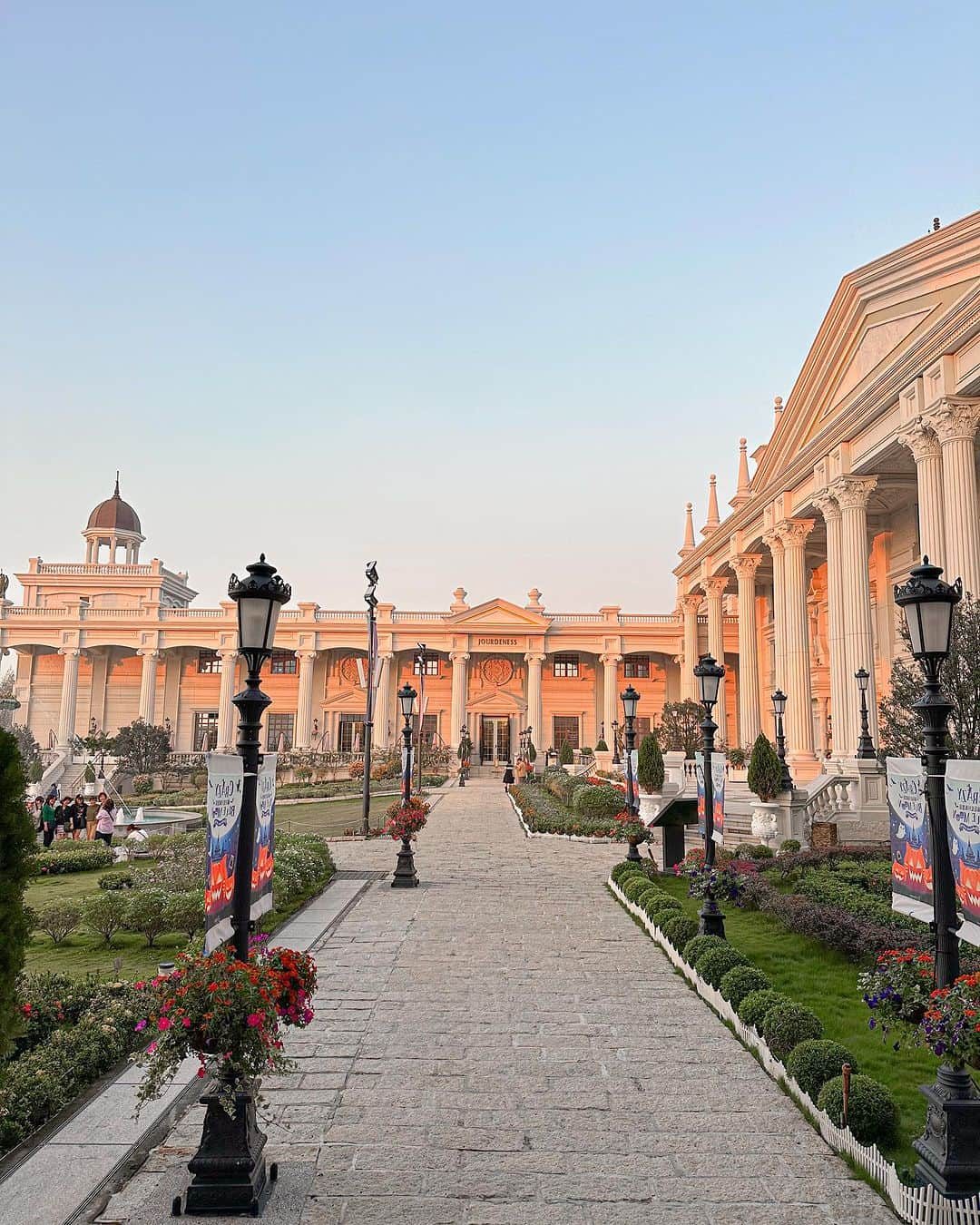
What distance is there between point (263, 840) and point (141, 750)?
1631 inches

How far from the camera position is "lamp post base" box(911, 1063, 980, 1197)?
435 centimetres

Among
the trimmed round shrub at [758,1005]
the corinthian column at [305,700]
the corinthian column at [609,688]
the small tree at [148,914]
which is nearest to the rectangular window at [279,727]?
the corinthian column at [305,700]

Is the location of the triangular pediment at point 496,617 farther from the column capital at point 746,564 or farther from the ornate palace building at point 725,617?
the column capital at point 746,564

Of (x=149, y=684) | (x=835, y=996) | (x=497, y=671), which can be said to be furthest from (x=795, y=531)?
(x=149, y=684)

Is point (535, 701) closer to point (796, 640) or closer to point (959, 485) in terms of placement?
point (796, 640)

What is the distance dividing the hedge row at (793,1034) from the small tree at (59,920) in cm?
720

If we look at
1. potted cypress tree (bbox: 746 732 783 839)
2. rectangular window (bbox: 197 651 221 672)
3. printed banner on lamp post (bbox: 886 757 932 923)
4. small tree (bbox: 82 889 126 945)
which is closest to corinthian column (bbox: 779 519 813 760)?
potted cypress tree (bbox: 746 732 783 839)

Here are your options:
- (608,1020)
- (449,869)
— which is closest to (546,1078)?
(608,1020)

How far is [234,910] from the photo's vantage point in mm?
5102

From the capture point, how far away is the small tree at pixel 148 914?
35.0ft

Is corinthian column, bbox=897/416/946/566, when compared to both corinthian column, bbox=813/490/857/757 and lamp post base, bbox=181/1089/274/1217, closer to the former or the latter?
corinthian column, bbox=813/490/857/757

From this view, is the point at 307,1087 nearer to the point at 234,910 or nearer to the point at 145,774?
the point at 234,910

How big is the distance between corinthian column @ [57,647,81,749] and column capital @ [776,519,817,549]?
41.4m

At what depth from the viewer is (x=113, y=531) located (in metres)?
60.8
